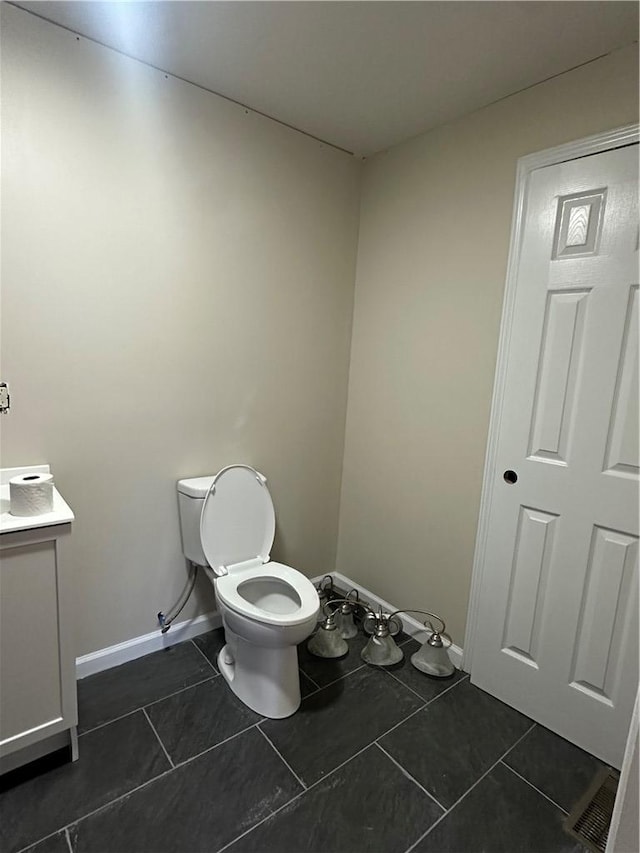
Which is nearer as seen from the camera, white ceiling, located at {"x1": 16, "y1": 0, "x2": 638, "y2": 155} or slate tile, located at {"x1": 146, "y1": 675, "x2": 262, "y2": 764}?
white ceiling, located at {"x1": 16, "y1": 0, "x2": 638, "y2": 155}

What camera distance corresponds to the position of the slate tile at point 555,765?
145cm

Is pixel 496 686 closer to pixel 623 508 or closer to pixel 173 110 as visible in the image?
pixel 623 508

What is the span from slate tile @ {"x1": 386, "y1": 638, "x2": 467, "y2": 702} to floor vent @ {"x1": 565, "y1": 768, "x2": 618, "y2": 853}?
557 mm

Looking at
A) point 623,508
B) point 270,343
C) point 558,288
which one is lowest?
point 623,508

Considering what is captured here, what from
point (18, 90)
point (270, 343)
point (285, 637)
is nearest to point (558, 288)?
point (270, 343)

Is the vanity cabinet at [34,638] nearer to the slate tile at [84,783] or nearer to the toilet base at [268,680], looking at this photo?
the slate tile at [84,783]

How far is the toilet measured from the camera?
162cm

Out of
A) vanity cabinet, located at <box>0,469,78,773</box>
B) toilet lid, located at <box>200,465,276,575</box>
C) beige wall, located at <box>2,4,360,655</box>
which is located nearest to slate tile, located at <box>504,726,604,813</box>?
toilet lid, located at <box>200,465,276,575</box>

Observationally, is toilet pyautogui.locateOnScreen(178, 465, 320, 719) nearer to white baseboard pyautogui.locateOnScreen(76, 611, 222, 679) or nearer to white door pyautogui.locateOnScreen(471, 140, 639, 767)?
white baseboard pyautogui.locateOnScreen(76, 611, 222, 679)

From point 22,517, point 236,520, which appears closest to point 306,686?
point 236,520

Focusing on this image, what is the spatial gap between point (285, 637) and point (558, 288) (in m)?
1.55

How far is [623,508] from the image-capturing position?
1.48m

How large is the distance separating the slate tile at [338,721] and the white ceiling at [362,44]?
7.68 feet

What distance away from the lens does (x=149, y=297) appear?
178cm
